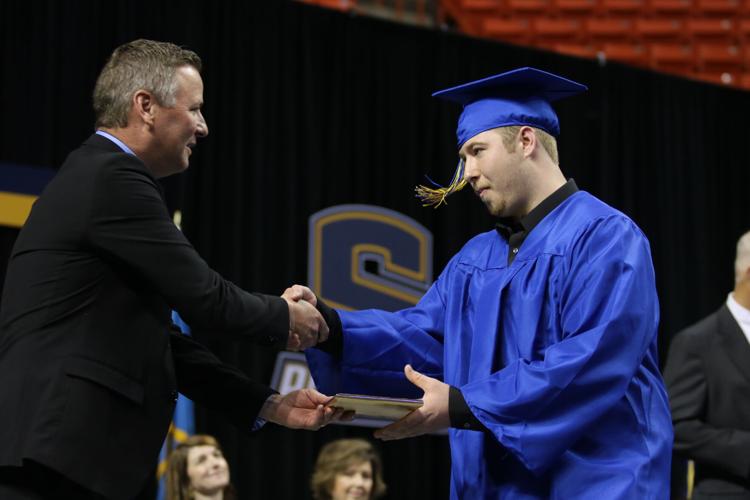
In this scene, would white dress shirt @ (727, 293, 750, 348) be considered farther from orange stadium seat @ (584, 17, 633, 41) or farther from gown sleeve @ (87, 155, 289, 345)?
orange stadium seat @ (584, 17, 633, 41)

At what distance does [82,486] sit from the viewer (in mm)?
2309

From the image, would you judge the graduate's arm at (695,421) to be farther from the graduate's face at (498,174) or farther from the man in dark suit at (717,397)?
the graduate's face at (498,174)

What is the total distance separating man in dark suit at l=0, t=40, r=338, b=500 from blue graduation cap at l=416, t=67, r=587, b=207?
69 cm

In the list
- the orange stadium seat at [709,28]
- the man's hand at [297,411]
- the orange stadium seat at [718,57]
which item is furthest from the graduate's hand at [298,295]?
the orange stadium seat at [709,28]

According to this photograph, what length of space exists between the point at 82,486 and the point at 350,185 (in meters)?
3.79

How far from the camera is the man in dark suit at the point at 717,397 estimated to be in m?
4.07

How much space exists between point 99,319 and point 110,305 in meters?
0.04

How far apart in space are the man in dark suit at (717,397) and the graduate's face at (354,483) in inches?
58.2

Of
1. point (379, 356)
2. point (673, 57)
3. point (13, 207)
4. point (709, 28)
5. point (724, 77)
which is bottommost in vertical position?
point (379, 356)

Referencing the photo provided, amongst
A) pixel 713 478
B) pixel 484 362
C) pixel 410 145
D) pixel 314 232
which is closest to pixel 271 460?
pixel 314 232

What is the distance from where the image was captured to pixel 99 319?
7.84 feet

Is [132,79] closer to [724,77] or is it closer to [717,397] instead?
[717,397]

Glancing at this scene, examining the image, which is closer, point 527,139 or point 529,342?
point 529,342

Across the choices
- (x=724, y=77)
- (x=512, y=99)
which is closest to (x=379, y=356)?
(x=512, y=99)
